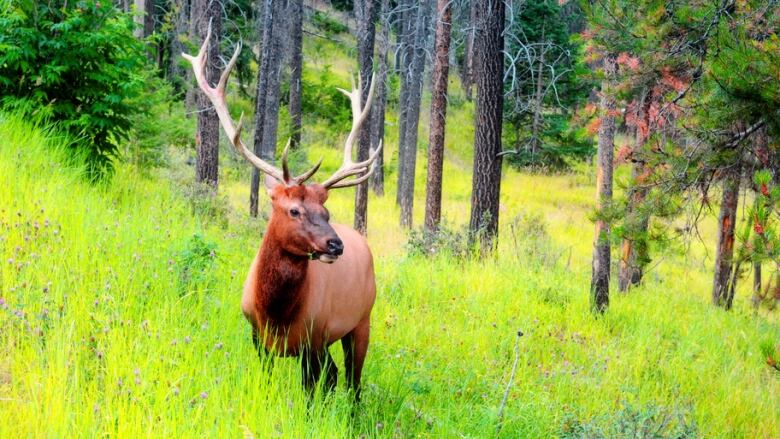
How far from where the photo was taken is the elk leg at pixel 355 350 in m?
5.30

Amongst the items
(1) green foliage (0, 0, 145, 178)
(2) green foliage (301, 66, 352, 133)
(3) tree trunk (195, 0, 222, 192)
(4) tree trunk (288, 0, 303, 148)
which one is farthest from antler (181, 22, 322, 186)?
(2) green foliage (301, 66, 352, 133)

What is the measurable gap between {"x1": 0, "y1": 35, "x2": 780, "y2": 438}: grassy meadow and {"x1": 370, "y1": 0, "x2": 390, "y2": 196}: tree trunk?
863 cm

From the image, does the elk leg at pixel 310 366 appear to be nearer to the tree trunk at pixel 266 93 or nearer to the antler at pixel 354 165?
the antler at pixel 354 165

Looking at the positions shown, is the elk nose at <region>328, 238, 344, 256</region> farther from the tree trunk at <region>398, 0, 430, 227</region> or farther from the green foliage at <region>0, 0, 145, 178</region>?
the tree trunk at <region>398, 0, 430, 227</region>

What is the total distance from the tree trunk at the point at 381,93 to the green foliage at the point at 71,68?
10011mm

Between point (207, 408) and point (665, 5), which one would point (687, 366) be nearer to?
point (665, 5)

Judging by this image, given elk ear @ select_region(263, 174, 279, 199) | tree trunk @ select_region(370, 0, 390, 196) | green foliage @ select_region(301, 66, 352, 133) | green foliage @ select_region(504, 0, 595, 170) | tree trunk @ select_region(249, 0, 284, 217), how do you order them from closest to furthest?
elk ear @ select_region(263, 174, 279, 199) < tree trunk @ select_region(249, 0, 284, 217) < tree trunk @ select_region(370, 0, 390, 196) < green foliage @ select_region(504, 0, 595, 170) < green foliage @ select_region(301, 66, 352, 133)

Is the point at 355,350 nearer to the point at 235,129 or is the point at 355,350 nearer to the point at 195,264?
the point at 195,264

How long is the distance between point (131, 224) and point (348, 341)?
2334mm

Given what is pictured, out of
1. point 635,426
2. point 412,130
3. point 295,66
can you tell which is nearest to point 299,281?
point 635,426

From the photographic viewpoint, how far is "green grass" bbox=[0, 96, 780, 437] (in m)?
3.82

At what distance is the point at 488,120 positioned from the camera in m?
11.1

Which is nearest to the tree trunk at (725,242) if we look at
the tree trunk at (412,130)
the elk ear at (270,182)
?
the tree trunk at (412,130)

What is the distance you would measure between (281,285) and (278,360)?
20.6 inches
